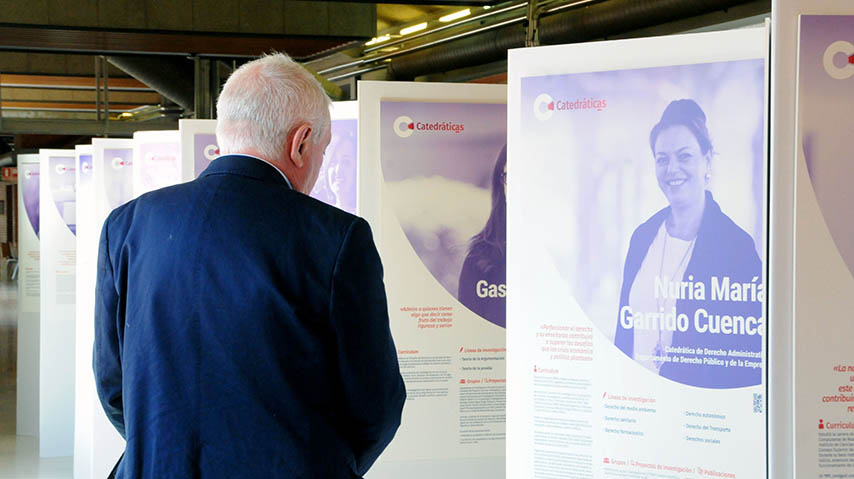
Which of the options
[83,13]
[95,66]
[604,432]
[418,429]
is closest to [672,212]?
[604,432]

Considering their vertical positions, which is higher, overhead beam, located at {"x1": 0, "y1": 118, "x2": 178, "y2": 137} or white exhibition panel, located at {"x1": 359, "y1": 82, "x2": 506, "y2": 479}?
overhead beam, located at {"x1": 0, "y1": 118, "x2": 178, "y2": 137}

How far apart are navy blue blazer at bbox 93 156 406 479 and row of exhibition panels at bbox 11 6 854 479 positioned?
111cm

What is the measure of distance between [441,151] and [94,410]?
3.32m

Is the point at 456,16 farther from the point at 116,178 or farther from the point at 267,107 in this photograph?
the point at 267,107

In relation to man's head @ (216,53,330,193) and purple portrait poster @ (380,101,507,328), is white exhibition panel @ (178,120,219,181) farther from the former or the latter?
man's head @ (216,53,330,193)

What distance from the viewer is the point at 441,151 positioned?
385 centimetres

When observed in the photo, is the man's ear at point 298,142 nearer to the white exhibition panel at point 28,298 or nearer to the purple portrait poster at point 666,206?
the purple portrait poster at point 666,206

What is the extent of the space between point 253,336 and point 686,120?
1505 millimetres

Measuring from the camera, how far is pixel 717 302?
2525mm

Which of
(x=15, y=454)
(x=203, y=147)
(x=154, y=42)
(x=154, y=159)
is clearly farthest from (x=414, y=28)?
(x=15, y=454)

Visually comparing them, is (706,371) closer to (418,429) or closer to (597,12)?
(418,429)

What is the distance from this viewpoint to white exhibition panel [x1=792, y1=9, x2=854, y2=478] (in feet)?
7.38

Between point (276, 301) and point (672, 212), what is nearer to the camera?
point (276, 301)

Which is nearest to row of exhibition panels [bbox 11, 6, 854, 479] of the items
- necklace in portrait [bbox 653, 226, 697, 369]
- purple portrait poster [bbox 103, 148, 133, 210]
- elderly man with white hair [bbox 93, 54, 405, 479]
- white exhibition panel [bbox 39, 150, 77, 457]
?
necklace in portrait [bbox 653, 226, 697, 369]
